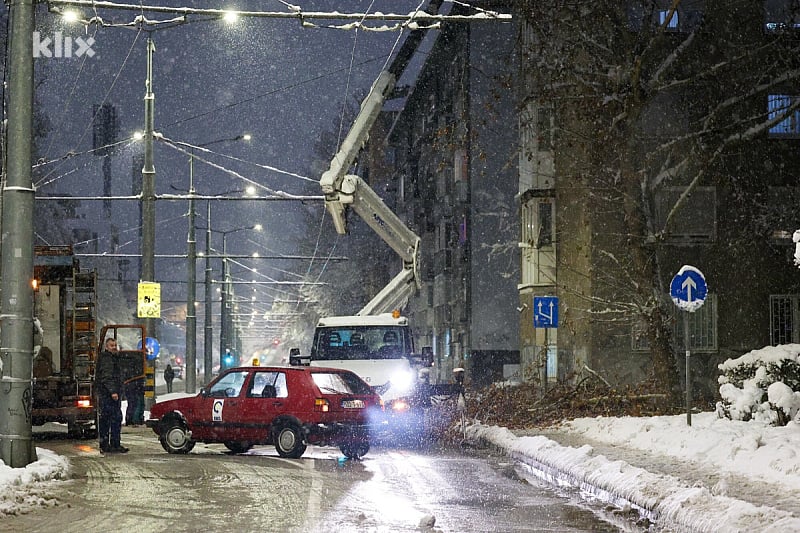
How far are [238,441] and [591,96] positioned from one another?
1030cm

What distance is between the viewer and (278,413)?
20703 millimetres

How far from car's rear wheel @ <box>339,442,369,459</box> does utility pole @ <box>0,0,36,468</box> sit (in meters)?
5.72

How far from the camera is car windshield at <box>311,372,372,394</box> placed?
20828 mm

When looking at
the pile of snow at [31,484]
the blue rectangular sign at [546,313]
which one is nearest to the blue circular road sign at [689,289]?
the blue rectangular sign at [546,313]

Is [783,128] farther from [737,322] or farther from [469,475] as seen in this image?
[469,475]

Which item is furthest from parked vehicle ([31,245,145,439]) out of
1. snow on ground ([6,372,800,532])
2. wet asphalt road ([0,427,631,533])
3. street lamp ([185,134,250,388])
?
street lamp ([185,134,250,388])

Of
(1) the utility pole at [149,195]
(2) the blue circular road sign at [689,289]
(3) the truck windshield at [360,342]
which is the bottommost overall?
(3) the truck windshield at [360,342]

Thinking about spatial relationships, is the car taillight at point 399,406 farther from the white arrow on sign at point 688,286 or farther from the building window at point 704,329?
the building window at point 704,329

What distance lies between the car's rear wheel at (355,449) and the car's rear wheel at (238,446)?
178 centimetres

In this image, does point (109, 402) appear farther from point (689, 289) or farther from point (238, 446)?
point (689, 289)

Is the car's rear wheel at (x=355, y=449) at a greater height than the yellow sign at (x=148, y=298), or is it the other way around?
the yellow sign at (x=148, y=298)

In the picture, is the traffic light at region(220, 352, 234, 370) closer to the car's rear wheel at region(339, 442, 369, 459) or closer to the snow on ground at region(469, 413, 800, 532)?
the snow on ground at region(469, 413, 800, 532)

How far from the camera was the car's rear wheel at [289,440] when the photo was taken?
2047 centimetres

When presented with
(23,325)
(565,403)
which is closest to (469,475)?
(23,325)
